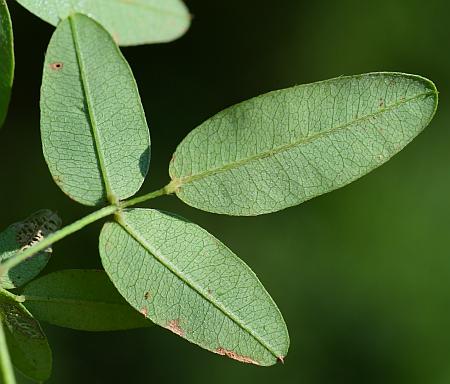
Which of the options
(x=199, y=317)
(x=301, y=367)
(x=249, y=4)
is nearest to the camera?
(x=199, y=317)

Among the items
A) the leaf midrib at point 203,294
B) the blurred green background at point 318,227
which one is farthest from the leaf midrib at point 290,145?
the blurred green background at point 318,227

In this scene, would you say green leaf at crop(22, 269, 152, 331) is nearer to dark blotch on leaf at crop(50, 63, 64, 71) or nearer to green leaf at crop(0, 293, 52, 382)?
green leaf at crop(0, 293, 52, 382)

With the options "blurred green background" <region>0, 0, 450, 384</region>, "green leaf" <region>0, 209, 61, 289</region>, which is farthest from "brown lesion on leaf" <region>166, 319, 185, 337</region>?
"blurred green background" <region>0, 0, 450, 384</region>

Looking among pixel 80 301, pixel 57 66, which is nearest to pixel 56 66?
pixel 57 66

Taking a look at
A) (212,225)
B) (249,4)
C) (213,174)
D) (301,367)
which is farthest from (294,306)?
(213,174)

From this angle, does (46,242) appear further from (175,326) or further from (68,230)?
(175,326)

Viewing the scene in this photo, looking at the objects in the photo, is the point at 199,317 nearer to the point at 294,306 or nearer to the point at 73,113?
the point at 73,113
